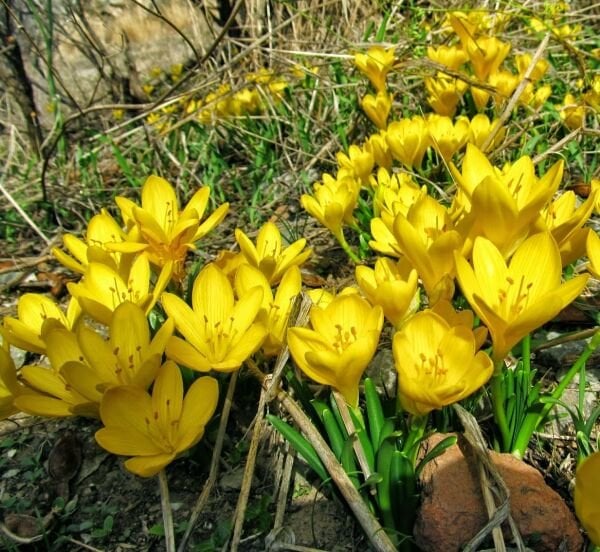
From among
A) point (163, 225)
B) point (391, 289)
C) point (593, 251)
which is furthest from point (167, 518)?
point (593, 251)

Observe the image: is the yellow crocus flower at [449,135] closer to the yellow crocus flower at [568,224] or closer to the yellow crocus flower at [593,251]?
the yellow crocus flower at [568,224]

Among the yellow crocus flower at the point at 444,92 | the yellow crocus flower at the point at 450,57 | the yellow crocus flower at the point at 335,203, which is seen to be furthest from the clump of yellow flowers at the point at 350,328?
the yellow crocus flower at the point at 450,57

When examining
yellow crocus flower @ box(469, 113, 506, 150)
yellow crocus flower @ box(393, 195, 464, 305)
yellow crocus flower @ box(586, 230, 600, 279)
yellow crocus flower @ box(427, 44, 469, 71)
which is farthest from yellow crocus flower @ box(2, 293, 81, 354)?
yellow crocus flower @ box(427, 44, 469, 71)

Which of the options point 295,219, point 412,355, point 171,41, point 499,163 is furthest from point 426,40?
point 412,355

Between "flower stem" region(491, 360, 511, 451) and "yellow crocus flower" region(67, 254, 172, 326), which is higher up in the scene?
"yellow crocus flower" region(67, 254, 172, 326)

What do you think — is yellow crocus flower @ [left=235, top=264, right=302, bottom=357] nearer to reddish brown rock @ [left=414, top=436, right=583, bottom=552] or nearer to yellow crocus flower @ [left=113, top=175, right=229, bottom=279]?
yellow crocus flower @ [left=113, top=175, right=229, bottom=279]

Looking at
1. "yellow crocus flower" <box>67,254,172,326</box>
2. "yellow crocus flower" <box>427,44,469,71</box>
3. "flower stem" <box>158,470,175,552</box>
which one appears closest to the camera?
"flower stem" <box>158,470,175,552</box>

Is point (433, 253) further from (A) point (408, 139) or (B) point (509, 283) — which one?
(A) point (408, 139)
